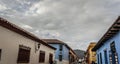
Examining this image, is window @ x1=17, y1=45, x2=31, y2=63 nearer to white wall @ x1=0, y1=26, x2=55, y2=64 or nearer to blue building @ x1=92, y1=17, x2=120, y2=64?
white wall @ x1=0, y1=26, x2=55, y2=64

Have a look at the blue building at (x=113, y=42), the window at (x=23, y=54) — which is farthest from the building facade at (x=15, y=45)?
the blue building at (x=113, y=42)

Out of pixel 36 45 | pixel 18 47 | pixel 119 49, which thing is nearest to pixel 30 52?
pixel 36 45

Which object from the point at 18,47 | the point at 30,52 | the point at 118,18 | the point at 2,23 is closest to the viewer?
the point at 118,18

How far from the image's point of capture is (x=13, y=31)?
9289 millimetres

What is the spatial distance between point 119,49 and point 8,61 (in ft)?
19.4

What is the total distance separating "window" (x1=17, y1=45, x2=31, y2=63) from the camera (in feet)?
34.4

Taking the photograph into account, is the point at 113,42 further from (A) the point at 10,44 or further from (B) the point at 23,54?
(A) the point at 10,44

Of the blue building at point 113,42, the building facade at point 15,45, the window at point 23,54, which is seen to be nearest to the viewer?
the building facade at point 15,45

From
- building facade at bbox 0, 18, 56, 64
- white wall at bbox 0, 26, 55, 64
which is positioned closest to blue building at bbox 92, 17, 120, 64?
building facade at bbox 0, 18, 56, 64

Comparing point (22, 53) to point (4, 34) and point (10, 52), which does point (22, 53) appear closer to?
point (10, 52)

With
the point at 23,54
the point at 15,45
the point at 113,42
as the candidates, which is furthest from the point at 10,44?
the point at 113,42

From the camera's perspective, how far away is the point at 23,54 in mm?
11055

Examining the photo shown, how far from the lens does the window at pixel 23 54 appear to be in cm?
1048

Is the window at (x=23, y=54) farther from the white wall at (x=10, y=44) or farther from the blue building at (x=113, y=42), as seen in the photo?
the blue building at (x=113, y=42)
